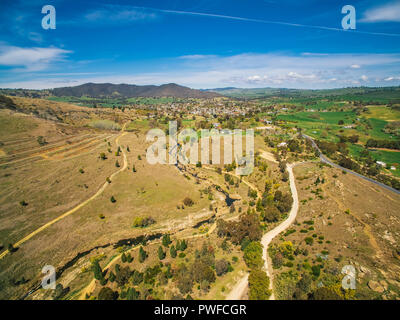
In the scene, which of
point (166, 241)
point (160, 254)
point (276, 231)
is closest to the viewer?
point (160, 254)

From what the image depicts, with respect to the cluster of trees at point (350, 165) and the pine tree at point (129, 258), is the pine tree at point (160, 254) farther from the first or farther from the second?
the cluster of trees at point (350, 165)

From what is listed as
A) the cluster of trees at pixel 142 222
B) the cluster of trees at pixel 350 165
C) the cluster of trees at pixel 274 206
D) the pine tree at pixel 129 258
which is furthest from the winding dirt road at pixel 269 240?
the cluster of trees at pixel 142 222

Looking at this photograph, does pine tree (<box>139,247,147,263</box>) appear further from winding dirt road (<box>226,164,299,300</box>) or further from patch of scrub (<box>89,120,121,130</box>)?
patch of scrub (<box>89,120,121,130</box>)

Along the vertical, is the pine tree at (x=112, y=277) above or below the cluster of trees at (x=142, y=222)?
below

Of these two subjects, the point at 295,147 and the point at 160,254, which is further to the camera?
the point at 295,147

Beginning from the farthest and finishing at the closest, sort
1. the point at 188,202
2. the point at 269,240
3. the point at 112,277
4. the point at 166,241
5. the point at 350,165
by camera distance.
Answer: the point at 350,165 < the point at 188,202 < the point at 166,241 < the point at 269,240 < the point at 112,277

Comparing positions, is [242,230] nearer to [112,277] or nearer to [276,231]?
[276,231]

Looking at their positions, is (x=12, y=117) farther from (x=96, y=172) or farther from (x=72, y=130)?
(x=96, y=172)

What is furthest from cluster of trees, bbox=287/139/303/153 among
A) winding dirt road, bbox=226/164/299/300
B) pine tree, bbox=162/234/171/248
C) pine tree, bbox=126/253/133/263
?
pine tree, bbox=126/253/133/263

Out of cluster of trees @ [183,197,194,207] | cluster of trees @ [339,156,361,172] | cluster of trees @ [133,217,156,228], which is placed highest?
cluster of trees @ [339,156,361,172]

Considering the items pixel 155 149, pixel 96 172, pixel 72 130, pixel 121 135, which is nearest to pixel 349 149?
pixel 155 149

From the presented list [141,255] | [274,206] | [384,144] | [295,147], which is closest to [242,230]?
[274,206]
